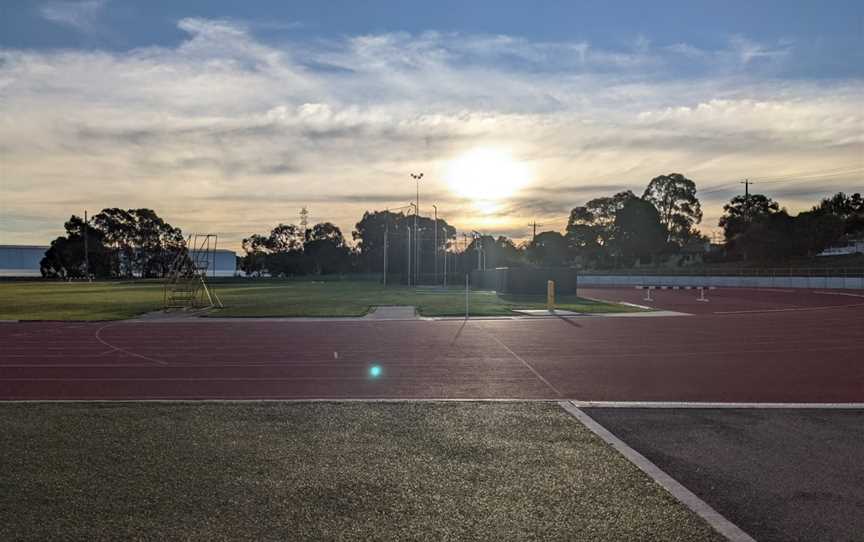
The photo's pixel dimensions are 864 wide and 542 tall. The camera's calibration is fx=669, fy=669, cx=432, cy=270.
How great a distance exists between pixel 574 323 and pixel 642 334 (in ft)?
12.3

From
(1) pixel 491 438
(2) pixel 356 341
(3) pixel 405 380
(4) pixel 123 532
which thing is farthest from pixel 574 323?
(4) pixel 123 532

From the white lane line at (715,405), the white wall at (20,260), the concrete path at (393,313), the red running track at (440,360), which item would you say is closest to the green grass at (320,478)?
the white lane line at (715,405)

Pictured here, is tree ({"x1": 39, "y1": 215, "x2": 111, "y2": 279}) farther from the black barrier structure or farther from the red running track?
the red running track

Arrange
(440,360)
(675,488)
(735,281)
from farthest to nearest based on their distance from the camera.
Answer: (735,281) → (440,360) → (675,488)

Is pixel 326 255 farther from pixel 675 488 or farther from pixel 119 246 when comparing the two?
pixel 675 488

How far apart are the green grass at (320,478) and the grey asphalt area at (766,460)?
0.54m

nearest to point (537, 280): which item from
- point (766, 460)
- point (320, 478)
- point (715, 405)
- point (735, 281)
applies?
point (735, 281)

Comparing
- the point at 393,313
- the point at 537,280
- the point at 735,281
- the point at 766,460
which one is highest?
the point at 537,280

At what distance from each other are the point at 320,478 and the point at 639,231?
10181cm

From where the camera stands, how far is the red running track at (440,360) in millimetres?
11031

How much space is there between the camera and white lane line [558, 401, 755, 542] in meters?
5.04

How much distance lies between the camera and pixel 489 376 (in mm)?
12297

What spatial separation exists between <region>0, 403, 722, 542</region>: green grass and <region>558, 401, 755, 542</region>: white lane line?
0.10 m

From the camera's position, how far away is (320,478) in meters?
6.19
